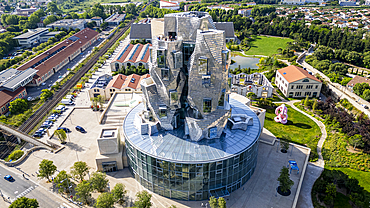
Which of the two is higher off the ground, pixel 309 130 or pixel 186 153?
pixel 186 153

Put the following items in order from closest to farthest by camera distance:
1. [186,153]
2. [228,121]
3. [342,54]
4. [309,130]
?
[186,153] → [228,121] → [309,130] → [342,54]

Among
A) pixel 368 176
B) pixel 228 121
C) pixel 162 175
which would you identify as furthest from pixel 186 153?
pixel 368 176

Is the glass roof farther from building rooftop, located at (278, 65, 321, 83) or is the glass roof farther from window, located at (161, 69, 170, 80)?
building rooftop, located at (278, 65, 321, 83)

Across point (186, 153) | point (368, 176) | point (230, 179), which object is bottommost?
point (368, 176)

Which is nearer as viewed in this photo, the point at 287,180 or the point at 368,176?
the point at 287,180

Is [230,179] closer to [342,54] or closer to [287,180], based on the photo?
[287,180]

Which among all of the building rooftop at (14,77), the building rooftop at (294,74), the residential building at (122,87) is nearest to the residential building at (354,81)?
the building rooftop at (294,74)

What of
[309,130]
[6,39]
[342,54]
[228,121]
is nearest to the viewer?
[228,121]

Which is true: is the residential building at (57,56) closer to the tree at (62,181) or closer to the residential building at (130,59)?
the residential building at (130,59)

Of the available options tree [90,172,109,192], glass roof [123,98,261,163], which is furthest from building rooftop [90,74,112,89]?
tree [90,172,109,192]
